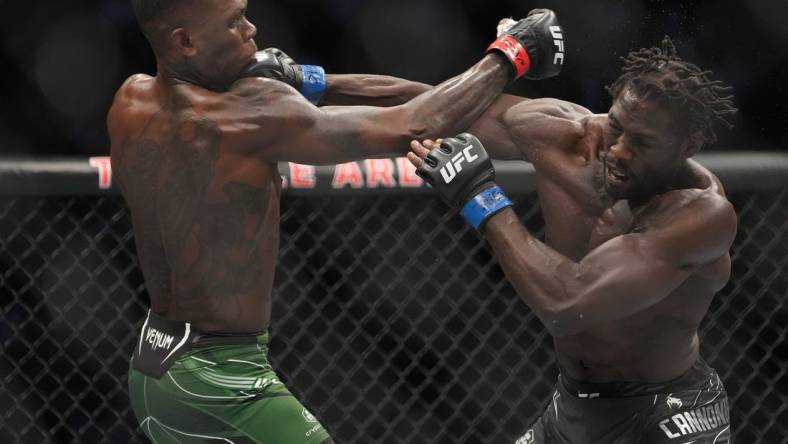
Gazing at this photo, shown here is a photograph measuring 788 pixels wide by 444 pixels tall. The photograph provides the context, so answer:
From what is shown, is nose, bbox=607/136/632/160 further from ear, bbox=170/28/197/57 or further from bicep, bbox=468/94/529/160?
ear, bbox=170/28/197/57

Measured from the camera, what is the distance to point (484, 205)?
2326mm

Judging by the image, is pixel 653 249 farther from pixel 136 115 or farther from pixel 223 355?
pixel 136 115

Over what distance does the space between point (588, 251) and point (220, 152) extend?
0.80 m

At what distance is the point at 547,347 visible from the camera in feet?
12.0

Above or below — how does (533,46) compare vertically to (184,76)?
below

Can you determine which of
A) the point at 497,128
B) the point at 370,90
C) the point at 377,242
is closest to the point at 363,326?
the point at 377,242

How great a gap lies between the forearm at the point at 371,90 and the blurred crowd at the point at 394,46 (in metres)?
1.26

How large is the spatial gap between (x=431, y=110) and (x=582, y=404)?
700mm

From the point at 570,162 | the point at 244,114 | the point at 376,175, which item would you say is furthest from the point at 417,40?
the point at 244,114

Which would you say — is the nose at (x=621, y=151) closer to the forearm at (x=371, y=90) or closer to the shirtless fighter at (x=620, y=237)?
the shirtless fighter at (x=620, y=237)

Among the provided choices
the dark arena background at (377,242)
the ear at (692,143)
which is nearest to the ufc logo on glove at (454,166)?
the ear at (692,143)

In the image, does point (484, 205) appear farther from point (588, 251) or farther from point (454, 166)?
point (588, 251)

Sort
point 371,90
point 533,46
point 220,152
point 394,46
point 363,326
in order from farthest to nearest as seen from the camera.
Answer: point 394,46 → point 363,326 → point 371,90 → point 533,46 → point 220,152

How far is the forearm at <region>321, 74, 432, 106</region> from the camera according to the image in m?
2.74
